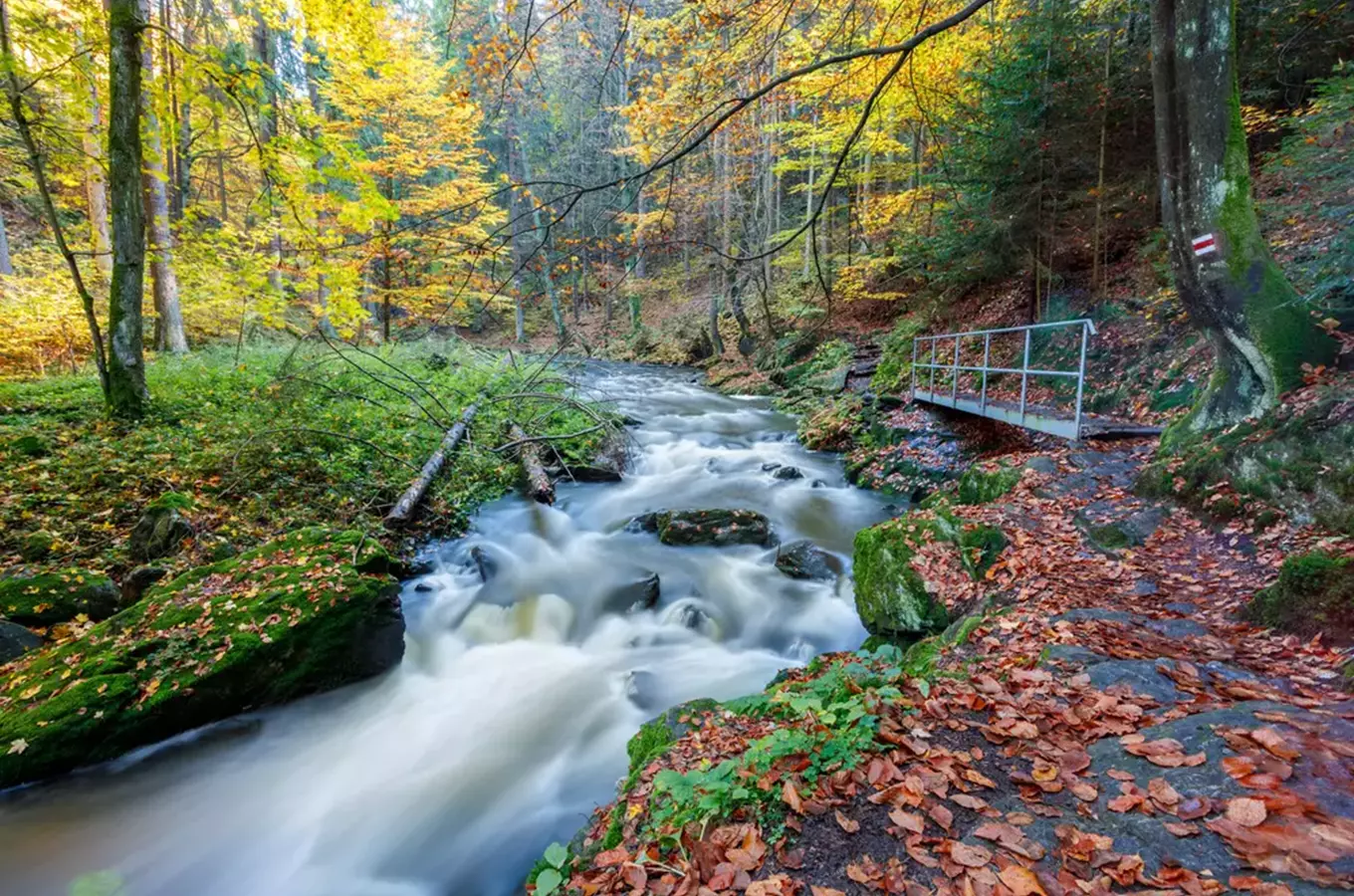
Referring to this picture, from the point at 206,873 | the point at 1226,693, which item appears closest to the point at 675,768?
the point at 1226,693

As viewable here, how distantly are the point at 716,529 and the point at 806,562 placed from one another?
1324mm

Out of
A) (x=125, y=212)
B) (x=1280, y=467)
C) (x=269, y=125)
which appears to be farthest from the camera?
(x=269, y=125)

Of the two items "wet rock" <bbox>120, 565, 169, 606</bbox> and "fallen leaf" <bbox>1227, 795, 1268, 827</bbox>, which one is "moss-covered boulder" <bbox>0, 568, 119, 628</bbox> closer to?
"wet rock" <bbox>120, 565, 169, 606</bbox>

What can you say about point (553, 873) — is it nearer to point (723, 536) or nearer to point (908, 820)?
point (908, 820)

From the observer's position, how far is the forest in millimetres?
2250

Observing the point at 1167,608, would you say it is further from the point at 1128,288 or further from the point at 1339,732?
the point at 1128,288

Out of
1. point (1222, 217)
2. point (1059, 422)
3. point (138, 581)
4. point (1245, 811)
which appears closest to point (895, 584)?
point (1059, 422)

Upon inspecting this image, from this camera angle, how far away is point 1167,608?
354 centimetres

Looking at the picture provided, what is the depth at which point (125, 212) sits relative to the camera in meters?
6.79

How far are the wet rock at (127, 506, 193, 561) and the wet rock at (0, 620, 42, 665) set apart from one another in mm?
1006

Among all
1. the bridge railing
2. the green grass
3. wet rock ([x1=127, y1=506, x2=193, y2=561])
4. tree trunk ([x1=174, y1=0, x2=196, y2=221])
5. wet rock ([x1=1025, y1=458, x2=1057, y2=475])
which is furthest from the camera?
tree trunk ([x1=174, y1=0, x2=196, y2=221])

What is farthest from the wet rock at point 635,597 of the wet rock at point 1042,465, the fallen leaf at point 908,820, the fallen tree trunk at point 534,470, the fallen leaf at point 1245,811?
the fallen leaf at point 1245,811

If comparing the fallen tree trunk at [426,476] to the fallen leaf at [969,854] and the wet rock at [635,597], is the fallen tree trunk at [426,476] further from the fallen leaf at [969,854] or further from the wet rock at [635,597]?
the fallen leaf at [969,854]

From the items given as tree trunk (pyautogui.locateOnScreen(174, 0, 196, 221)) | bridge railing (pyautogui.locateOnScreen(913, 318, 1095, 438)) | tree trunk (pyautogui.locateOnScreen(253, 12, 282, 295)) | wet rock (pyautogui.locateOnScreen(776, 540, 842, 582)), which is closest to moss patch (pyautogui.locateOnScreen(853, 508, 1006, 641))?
wet rock (pyautogui.locateOnScreen(776, 540, 842, 582))
